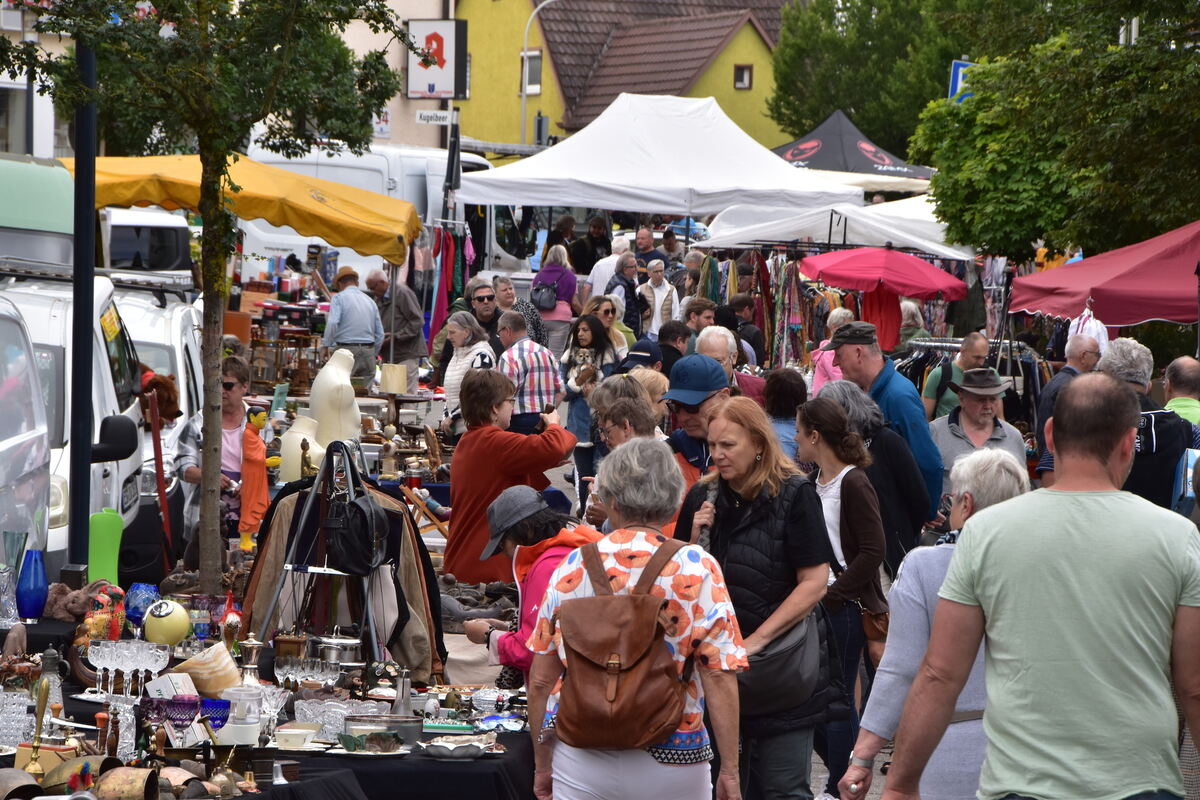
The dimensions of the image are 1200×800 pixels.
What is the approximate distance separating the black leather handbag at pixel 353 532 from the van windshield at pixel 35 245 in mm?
4575

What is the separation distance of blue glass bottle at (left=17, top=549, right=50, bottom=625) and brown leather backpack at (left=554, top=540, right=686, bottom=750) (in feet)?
8.70

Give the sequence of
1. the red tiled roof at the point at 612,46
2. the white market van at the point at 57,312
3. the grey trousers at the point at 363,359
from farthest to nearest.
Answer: the red tiled roof at the point at 612,46 < the grey trousers at the point at 363,359 < the white market van at the point at 57,312

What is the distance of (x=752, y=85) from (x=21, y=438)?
50.3 metres

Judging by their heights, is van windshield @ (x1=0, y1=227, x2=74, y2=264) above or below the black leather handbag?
above

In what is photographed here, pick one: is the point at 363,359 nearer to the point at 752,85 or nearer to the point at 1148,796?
the point at 1148,796

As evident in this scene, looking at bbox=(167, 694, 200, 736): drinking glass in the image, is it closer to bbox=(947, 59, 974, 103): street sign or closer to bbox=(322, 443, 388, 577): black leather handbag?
bbox=(322, 443, 388, 577): black leather handbag

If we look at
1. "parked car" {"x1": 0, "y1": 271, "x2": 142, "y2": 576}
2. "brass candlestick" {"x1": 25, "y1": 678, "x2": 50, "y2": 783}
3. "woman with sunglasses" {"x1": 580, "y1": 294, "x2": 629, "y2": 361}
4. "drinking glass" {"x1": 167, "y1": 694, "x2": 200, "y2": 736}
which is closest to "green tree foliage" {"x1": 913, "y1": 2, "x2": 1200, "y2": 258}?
"woman with sunglasses" {"x1": 580, "y1": 294, "x2": 629, "y2": 361}

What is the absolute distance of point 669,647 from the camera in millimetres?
4516

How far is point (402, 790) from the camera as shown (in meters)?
5.02

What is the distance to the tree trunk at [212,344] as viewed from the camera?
789cm

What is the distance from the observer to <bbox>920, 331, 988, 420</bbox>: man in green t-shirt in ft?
38.6

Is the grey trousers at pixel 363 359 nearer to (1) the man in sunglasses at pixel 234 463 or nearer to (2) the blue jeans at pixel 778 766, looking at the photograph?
(1) the man in sunglasses at pixel 234 463

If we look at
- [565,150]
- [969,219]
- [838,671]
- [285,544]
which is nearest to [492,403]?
[285,544]

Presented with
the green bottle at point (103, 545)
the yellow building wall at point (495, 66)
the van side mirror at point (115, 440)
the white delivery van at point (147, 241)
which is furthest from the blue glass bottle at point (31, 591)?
the yellow building wall at point (495, 66)
